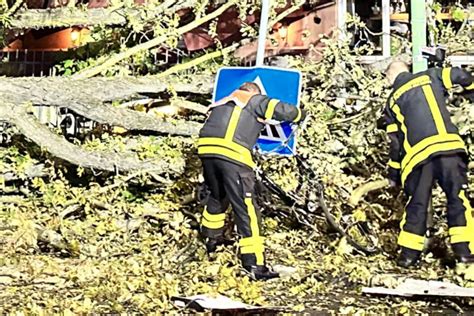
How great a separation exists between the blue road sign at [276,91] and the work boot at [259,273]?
106 cm

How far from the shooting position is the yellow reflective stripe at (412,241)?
5277 mm

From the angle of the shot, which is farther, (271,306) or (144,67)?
(144,67)

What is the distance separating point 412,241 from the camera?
5.30 m

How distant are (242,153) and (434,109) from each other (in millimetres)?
1388

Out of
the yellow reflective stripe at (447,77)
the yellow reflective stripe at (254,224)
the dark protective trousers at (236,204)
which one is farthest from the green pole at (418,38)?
the yellow reflective stripe at (254,224)

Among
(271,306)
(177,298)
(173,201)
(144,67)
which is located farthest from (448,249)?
Answer: (144,67)

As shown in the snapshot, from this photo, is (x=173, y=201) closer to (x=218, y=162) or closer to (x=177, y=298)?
(x=218, y=162)

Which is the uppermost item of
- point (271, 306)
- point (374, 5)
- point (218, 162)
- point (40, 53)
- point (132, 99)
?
point (374, 5)

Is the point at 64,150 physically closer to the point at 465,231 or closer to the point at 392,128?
the point at 392,128

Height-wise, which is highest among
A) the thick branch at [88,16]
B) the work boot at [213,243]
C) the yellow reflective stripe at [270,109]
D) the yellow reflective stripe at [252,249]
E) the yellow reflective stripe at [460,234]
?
the thick branch at [88,16]

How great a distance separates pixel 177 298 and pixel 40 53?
6842 millimetres

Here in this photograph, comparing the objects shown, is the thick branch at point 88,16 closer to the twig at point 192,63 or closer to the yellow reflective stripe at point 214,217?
the twig at point 192,63

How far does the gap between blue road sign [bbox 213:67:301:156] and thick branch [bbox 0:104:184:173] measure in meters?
1.39

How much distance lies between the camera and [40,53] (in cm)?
1087
